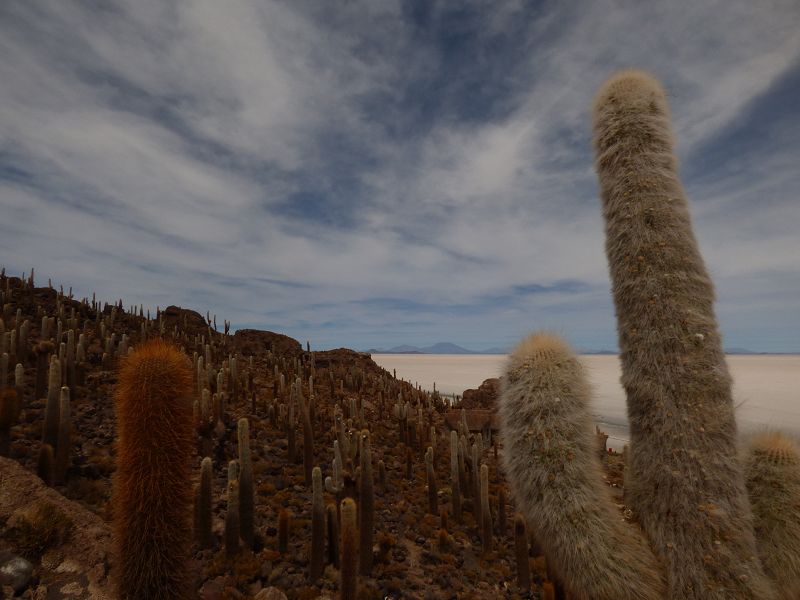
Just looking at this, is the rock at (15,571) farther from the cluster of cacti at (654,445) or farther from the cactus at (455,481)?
the cactus at (455,481)

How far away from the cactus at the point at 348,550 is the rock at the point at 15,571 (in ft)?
9.13

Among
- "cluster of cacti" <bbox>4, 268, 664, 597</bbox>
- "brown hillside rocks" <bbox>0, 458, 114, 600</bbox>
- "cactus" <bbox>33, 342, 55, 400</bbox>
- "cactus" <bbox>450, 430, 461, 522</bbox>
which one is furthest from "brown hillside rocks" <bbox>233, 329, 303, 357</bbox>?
"brown hillside rocks" <bbox>0, 458, 114, 600</bbox>

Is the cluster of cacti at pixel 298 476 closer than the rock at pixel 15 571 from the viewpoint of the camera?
No

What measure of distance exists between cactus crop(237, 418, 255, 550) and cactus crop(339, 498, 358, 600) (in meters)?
1.98

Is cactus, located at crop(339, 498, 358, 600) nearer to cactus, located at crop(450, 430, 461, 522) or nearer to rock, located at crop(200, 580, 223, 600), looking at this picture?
rock, located at crop(200, 580, 223, 600)

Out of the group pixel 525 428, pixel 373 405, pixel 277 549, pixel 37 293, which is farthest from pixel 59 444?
pixel 37 293

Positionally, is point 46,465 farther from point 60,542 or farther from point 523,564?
point 523,564

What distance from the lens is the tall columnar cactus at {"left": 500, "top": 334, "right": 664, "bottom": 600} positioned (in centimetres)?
263

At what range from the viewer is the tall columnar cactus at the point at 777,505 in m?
2.76

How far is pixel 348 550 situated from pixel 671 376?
344 cm

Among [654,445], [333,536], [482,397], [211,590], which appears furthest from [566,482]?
[482,397]

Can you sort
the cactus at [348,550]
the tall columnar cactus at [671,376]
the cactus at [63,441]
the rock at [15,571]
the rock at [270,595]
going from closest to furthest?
the tall columnar cactus at [671,376], the rock at [15,571], the cactus at [348,550], the rock at [270,595], the cactus at [63,441]

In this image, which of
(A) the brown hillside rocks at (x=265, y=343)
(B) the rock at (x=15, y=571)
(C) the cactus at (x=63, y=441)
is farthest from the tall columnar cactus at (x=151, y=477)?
(A) the brown hillside rocks at (x=265, y=343)

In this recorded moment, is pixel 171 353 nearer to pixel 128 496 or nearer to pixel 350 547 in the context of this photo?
pixel 128 496
